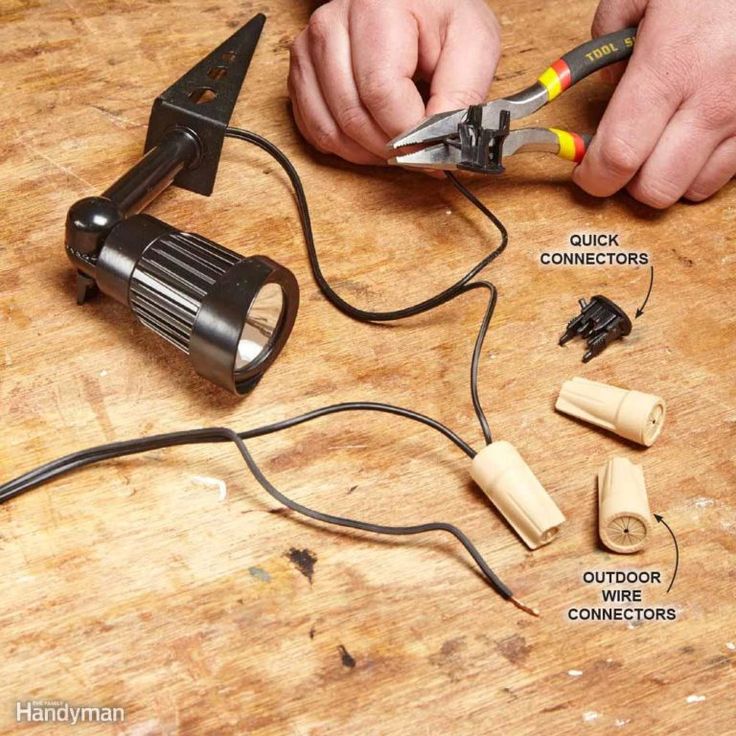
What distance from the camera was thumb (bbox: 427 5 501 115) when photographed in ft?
3.41

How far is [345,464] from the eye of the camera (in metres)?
0.87

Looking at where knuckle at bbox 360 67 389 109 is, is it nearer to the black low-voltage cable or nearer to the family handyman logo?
the black low-voltage cable

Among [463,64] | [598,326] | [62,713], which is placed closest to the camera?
[62,713]

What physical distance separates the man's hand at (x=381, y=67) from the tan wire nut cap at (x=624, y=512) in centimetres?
43

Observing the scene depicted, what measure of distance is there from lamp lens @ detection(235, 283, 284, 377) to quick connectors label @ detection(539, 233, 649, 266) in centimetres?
30

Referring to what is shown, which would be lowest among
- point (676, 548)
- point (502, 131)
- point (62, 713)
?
point (62, 713)

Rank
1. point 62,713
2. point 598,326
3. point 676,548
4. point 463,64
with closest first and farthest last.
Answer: point 62,713
point 676,548
point 598,326
point 463,64

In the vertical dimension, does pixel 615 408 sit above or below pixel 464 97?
below

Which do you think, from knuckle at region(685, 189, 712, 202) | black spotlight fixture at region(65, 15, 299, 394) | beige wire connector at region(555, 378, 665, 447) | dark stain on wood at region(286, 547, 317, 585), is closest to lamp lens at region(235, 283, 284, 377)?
black spotlight fixture at region(65, 15, 299, 394)

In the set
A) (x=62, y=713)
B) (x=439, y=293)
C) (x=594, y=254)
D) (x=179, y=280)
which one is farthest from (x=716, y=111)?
(x=62, y=713)

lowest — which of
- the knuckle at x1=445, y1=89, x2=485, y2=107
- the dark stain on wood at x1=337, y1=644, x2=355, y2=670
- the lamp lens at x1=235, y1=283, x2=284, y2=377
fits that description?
the dark stain on wood at x1=337, y1=644, x2=355, y2=670

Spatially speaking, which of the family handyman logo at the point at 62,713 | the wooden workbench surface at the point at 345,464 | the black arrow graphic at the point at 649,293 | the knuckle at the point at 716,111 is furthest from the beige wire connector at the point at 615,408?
the family handyman logo at the point at 62,713

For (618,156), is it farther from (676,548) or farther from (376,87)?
(676,548)

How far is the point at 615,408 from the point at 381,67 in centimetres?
43
